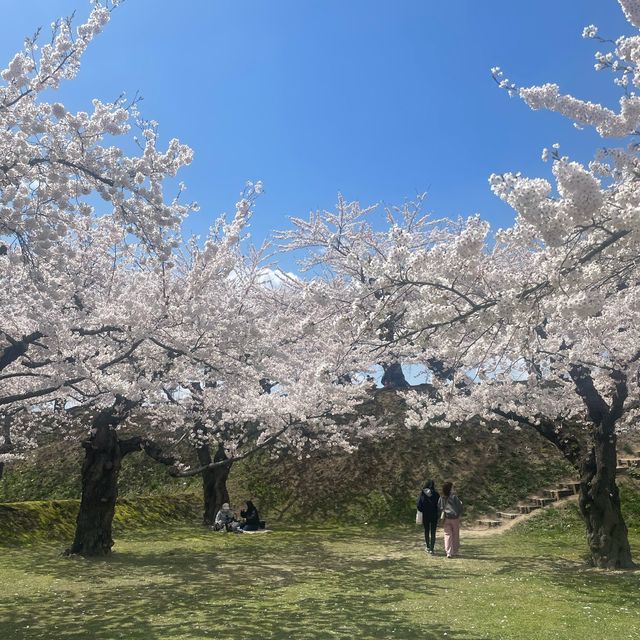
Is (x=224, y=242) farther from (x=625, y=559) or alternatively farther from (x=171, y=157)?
(x=625, y=559)

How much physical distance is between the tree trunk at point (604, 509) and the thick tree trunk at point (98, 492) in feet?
38.0

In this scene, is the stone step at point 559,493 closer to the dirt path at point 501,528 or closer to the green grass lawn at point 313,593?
the dirt path at point 501,528

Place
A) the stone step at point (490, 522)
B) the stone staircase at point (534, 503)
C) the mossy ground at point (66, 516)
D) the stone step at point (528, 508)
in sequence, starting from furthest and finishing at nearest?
the stone step at point (528, 508), the stone staircase at point (534, 503), the stone step at point (490, 522), the mossy ground at point (66, 516)

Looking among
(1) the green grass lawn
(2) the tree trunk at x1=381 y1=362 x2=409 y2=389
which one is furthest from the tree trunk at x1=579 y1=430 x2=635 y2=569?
(2) the tree trunk at x1=381 y1=362 x2=409 y2=389

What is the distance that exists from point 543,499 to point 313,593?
47.6ft

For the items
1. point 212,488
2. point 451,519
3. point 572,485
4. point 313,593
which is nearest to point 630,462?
point 572,485

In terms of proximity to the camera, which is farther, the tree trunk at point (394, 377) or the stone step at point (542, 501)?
the tree trunk at point (394, 377)

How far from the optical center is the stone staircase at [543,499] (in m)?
21.0

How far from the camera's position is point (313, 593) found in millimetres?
10102

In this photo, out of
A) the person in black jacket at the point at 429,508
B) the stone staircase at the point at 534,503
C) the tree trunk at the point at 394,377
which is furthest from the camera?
the tree trunk at the point at 394,377

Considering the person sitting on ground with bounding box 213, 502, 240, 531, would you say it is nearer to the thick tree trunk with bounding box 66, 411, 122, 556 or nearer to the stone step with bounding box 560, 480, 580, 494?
the thick tree trunk with bounding box 66, 411, 122, 556

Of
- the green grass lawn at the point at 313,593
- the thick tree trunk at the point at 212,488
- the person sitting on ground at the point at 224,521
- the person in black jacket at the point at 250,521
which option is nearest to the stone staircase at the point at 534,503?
the green grass lawn at the point at 313,593

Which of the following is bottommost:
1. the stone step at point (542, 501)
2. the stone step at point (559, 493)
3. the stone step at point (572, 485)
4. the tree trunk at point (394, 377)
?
the stone step at point (542, 501)

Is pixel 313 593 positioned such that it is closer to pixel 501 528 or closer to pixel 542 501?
pixel 501 528
